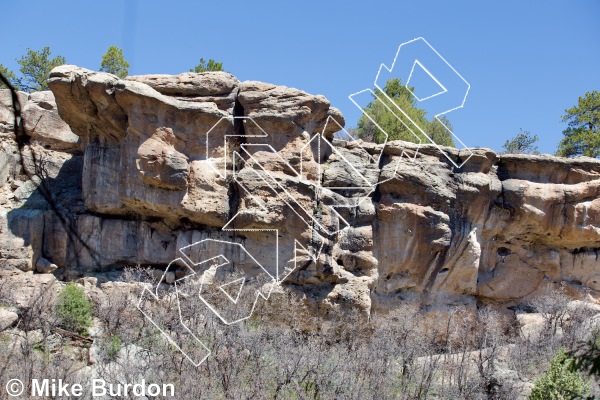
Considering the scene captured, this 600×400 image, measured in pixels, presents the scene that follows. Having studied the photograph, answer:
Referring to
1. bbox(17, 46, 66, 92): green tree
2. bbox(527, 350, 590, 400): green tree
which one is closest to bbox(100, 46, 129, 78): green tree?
bbox(17, 46, 66, 92): green tree

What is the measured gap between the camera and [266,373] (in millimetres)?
17203

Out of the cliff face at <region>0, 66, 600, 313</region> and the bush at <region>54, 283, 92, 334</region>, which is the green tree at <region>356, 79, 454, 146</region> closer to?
the cliff face at <region>0, 66, 600, 313</region>

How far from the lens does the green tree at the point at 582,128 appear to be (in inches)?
1140

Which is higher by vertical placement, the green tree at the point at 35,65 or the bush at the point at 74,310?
the green tree at the point at 35,65

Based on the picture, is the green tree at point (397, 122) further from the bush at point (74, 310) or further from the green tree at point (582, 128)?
the bush at point (74, 310)

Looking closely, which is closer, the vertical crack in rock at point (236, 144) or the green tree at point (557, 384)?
the green tree at point (557, 384)

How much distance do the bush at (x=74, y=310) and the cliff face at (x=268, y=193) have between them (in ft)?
6.36

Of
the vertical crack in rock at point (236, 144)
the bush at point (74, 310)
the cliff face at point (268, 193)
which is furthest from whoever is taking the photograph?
the vertical crack in rock at point (236, 144)

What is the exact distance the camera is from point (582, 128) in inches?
1189

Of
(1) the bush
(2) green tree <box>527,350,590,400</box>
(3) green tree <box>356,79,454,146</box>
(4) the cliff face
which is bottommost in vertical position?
(2) green tree <box>527,350,590,400</box>

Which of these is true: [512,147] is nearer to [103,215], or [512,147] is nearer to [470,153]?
[470,153]

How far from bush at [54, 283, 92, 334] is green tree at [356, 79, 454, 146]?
41.0 feet

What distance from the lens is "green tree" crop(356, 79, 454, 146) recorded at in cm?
2711

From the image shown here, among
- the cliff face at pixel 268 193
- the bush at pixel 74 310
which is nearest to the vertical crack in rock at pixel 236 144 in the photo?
the cliff face at pixel 268 193
